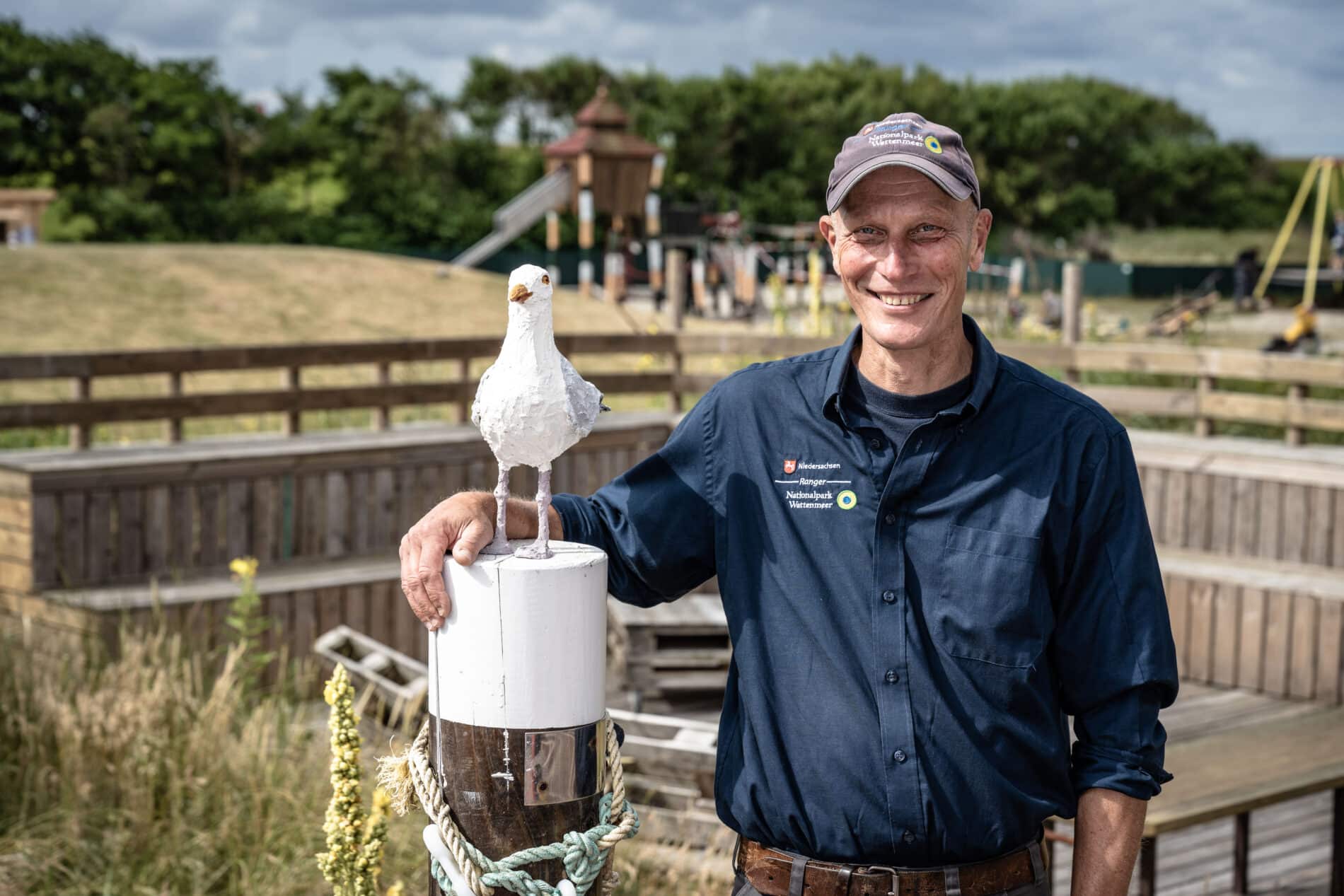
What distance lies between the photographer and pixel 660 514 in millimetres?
2340

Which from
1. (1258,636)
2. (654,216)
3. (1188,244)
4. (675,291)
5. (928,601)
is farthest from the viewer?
(1188,244)

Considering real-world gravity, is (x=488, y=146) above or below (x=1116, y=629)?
above

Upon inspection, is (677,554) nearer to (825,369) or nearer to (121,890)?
(825,369)

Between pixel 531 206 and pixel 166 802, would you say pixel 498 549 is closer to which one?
pixel 166 802

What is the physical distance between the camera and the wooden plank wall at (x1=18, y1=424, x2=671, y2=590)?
7707 millimetres

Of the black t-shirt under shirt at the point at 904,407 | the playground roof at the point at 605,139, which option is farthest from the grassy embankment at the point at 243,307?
the black t-shirt under shirt at the point at 904,407

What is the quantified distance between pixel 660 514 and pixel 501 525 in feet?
1.22

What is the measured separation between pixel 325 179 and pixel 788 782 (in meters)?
46.6

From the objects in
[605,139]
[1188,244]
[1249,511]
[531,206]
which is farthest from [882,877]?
[1188,244]

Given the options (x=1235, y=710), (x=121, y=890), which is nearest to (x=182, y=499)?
(x=121, y=890)

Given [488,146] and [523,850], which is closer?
[523,850]

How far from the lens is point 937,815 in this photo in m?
2.09

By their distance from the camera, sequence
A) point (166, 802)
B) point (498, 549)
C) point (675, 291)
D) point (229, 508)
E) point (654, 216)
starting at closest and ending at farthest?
point (498, 549), point (166, 802), point (229, 508), point (675, 291), point (654, 216)

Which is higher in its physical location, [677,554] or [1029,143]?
[1029,143]
